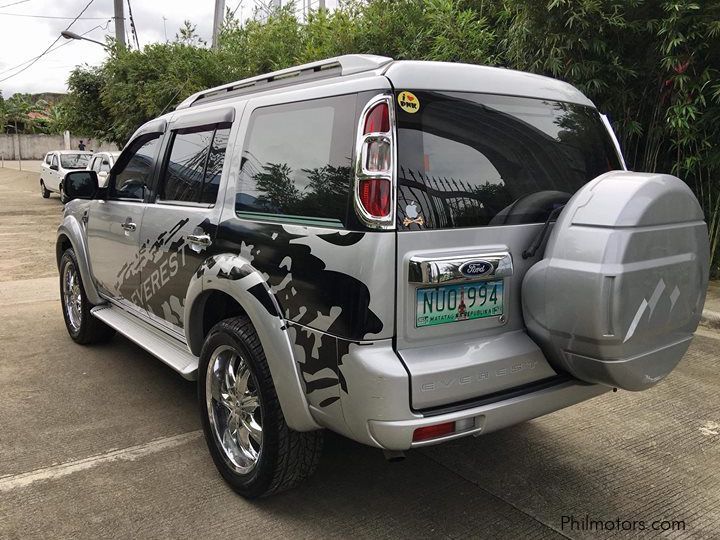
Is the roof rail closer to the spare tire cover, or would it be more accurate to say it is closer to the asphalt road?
the spare tire cover

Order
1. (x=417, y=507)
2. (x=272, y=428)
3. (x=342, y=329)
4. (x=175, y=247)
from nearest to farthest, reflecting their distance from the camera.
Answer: (x=342, y=329)
(x=272, y=428)
(x=417, y=507)
(x=175, y=247)

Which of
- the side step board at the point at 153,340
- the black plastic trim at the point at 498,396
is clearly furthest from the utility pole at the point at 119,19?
the black plastic trim at the point at 498,396

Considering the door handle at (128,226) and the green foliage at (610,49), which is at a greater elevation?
the green foliage at (610,49)

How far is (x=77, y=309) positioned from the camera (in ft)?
17.3

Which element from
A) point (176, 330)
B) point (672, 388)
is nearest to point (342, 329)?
point (176, 330)

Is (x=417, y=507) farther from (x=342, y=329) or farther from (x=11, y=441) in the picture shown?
(x=11, y=441)

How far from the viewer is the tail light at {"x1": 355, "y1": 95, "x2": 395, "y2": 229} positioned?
2248 millimetres

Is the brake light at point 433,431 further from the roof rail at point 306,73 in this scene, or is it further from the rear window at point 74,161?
the rear window at point 74,161

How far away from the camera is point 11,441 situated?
348cm

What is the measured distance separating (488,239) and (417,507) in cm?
132

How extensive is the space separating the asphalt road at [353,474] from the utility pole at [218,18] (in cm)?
1319

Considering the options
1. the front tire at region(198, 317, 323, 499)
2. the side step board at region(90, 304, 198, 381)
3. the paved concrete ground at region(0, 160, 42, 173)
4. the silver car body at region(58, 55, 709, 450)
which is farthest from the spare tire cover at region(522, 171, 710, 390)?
the paved concrete ground at region(0, 160, 42, 173)

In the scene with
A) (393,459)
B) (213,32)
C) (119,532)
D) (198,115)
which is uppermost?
(213,32)

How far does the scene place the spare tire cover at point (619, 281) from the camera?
224cm
